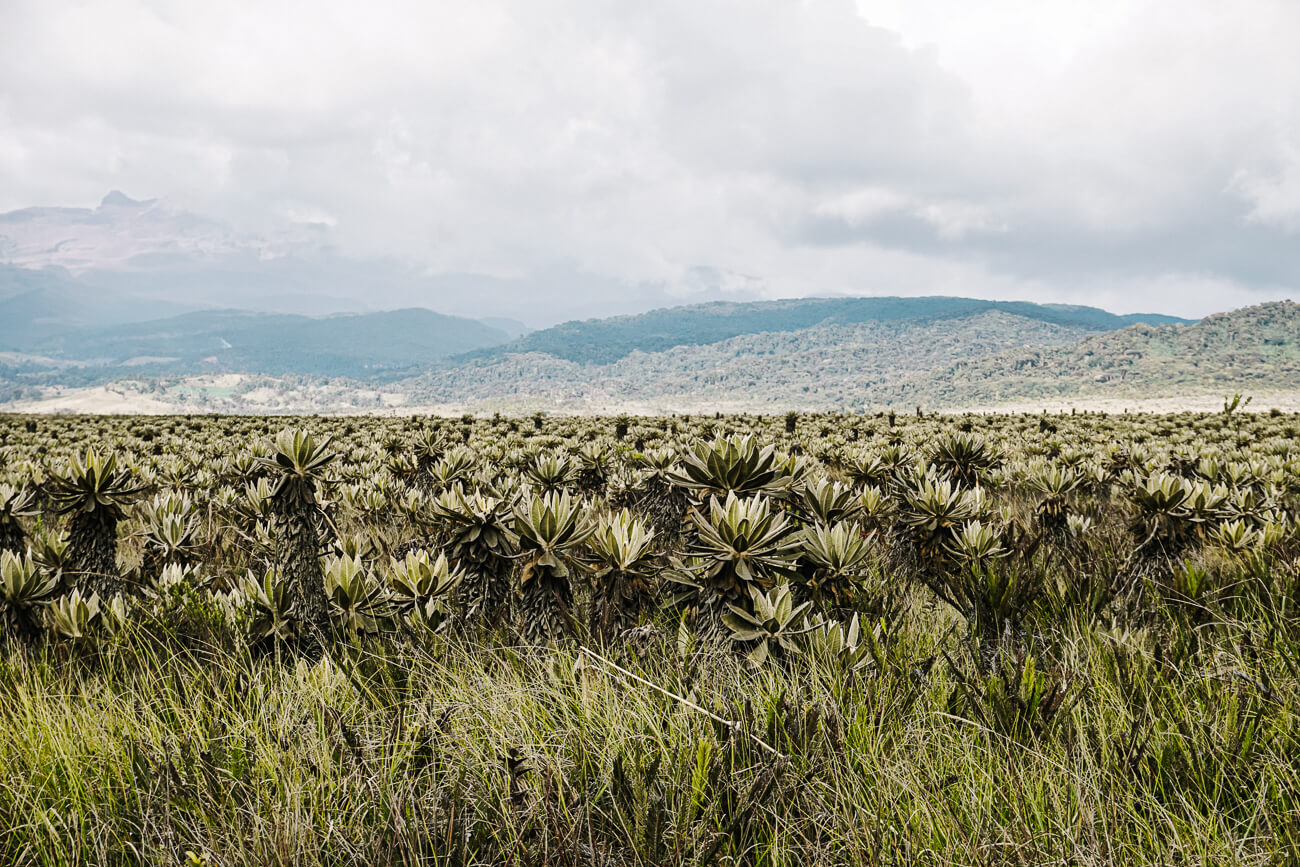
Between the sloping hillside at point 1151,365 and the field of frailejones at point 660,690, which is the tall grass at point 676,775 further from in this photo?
the sloping hillside at point 1151,365

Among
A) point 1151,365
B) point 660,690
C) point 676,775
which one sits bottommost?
point 676,775

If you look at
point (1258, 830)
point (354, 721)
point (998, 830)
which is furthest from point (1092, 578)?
point (354, 721)

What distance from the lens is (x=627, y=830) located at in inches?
55.6

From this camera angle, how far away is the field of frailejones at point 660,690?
56.1 inches

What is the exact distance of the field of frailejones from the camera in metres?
1.42

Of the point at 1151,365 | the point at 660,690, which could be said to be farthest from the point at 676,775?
the point at 1151,365

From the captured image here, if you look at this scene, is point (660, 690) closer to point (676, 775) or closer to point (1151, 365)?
point (676, 775)

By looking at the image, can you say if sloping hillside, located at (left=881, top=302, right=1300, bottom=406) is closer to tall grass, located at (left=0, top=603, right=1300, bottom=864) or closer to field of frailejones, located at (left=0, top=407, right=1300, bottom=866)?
A: field of frailejones, located at (left=0, top=407, right=1300, bottom=866)

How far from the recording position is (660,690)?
1.71 m

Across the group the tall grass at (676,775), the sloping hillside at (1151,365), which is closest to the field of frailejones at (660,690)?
the tall grass at (676,775)

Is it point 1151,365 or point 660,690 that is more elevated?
point 1151,365

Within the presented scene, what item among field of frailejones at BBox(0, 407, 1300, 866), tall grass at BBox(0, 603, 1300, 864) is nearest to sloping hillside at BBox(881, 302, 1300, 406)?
Result: field of frailejones at BBox(0, 407, 1300, 866)

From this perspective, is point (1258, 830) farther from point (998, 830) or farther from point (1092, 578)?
point (1092, 578)

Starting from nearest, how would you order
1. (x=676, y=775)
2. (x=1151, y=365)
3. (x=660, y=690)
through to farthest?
(x=676, y=775), (x=660, y=690), (x=1151, y=365)
